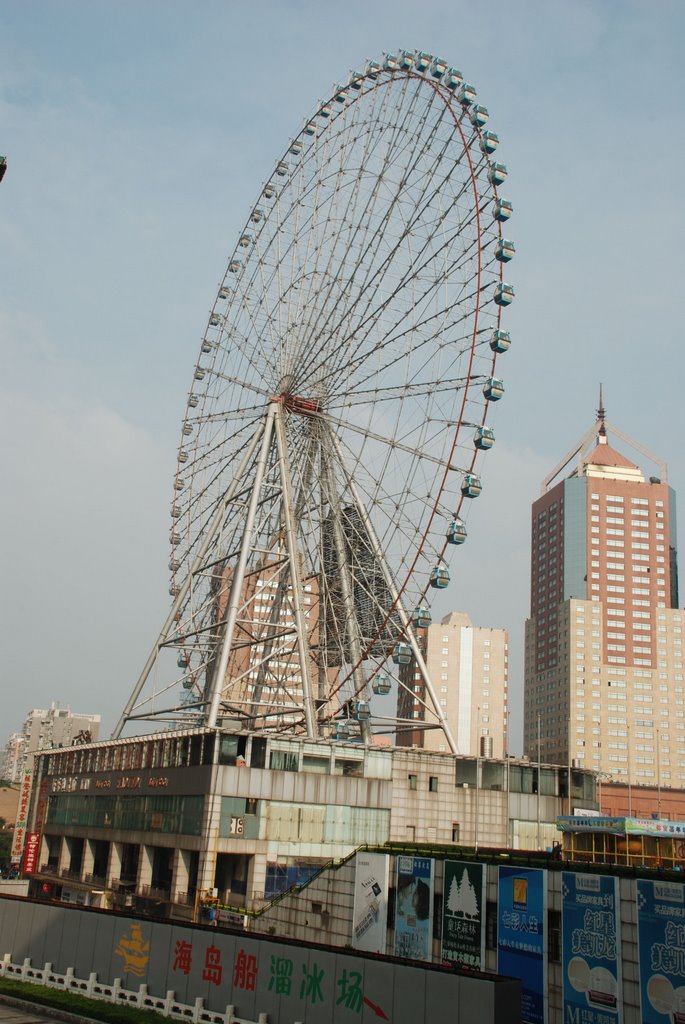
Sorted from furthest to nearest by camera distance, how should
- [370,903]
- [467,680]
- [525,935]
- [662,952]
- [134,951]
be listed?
[467,680], [370,903], [134,951], [525,935], [662,952]

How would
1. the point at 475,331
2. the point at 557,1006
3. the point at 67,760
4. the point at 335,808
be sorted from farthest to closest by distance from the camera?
the point at 67,760 → the point at 335,808 → the point at 475,331 → the point at 557,1006

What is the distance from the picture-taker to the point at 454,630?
18462cm

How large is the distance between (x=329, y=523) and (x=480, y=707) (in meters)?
126

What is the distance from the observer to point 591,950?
88.0 ft

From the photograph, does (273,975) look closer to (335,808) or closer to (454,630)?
(335,808)

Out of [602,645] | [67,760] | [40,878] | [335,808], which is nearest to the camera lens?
[335,808]

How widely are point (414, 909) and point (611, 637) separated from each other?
147 meters

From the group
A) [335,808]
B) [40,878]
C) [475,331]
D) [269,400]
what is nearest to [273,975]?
[335,808]

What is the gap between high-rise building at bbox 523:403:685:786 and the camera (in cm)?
17238

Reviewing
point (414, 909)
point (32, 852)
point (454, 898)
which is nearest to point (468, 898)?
point (454, 898)

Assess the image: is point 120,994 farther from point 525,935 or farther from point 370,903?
point 525,935

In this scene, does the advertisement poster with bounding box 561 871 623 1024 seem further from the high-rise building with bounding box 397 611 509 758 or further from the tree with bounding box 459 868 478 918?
the high-rise building with bounding box 397 611 509 758

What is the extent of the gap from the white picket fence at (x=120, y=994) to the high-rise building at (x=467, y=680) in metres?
143

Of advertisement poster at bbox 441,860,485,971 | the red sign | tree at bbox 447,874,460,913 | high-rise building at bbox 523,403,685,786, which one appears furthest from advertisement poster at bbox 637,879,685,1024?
high-rise building at bbox 523,403,685,786
